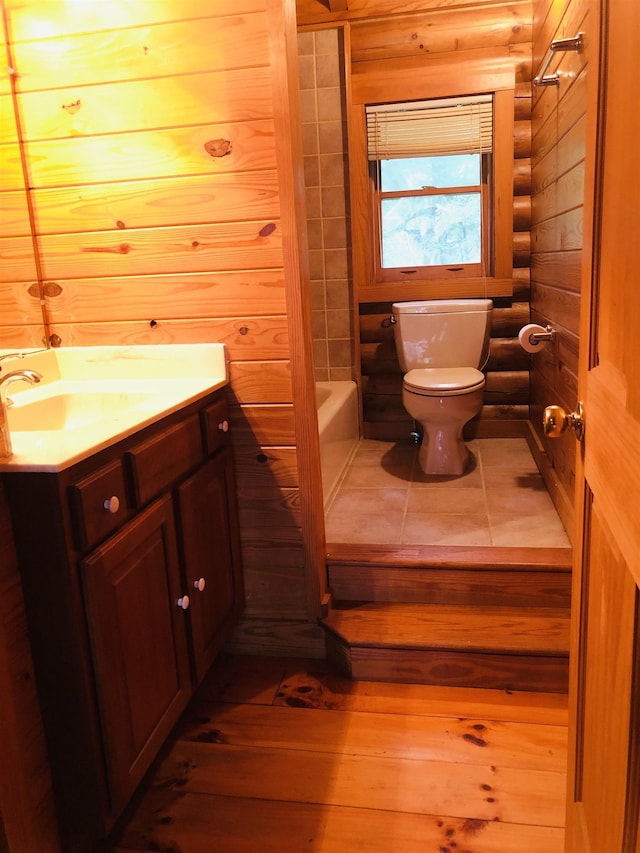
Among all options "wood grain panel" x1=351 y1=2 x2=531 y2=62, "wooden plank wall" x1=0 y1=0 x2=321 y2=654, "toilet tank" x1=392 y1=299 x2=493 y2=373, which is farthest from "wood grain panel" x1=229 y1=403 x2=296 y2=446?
"wood grain panel" x1=351 y1=2 x2=531 y2=62

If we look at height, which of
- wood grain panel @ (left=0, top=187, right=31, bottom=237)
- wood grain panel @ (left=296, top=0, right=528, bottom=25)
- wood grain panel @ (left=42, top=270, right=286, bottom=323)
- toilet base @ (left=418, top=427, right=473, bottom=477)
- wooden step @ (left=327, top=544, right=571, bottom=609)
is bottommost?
wooden step @ (left=327, top=544, right=571, bottom=609)

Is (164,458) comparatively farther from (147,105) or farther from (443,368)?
(443,368)

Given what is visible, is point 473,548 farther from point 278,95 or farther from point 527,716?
point 278,95

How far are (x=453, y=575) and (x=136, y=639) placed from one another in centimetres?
110

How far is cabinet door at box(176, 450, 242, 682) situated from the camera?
170 centimetres

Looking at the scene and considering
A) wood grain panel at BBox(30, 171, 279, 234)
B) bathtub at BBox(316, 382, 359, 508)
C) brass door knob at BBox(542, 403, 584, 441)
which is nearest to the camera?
brass door knob at BBox(542, 403, 584, 441)

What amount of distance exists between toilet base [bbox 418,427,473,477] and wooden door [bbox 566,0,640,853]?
78.8 inches

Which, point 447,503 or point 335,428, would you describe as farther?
point 335,428

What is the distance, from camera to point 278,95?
5.65 feet

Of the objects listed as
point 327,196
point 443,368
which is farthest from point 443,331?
point 327,196

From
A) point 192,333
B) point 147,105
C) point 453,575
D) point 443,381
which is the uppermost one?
point 147,105

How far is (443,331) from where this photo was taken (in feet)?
11.1

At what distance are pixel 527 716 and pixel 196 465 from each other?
1.15 meters

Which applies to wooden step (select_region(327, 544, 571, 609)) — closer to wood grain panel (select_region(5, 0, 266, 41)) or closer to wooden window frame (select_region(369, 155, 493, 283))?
wood grain panel (select_region(5, 0, 266, 41))
